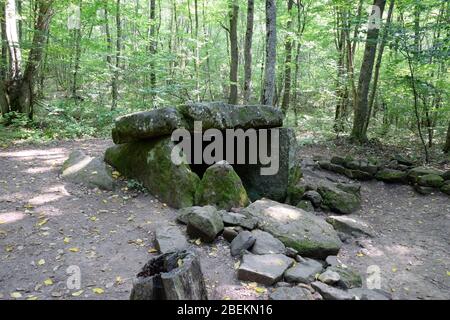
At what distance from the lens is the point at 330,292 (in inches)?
135

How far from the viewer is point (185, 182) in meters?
5.95

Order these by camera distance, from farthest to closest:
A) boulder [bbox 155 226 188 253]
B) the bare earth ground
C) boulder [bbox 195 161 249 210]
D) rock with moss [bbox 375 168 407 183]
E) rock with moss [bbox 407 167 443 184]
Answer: rock with moss [bbox 375 168 407 183] < rock with moss [bbox 407 167 443 184] < boulder [bbox 195 161 249 210] < boulder [bbox 155 226 188 253] < the bare earth ground

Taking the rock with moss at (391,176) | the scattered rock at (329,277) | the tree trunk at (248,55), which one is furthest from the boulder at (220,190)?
the tree trunk at (248,55)

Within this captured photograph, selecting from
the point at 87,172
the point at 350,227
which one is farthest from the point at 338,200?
the point at 87,172

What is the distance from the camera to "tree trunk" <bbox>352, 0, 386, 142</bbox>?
34.3ft

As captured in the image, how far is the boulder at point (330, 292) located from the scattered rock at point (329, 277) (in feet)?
0.37

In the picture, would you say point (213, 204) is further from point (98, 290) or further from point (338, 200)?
point (338, 200)

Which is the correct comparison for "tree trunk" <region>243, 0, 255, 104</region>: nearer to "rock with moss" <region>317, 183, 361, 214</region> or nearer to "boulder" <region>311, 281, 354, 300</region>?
"rock with moss" <region>317, 183, 361, 214</region>

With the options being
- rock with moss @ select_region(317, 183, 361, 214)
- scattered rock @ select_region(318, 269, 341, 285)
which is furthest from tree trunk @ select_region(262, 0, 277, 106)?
scattered rock @ select_region(318, 269, 341, 285)

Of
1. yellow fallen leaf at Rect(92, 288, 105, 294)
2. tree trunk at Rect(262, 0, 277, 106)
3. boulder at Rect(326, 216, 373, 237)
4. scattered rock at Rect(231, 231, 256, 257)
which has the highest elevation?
tree trunk at Rect(262, 0, 277, 106)

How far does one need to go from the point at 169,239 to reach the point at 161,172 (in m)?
1.87

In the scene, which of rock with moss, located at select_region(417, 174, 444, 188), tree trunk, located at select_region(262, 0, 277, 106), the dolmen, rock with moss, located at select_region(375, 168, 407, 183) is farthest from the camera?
rock with moss, located at select_region(375, 168, 407, 183)
